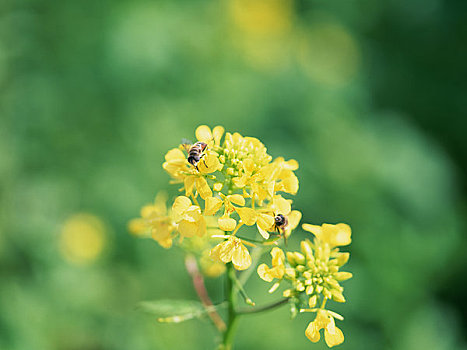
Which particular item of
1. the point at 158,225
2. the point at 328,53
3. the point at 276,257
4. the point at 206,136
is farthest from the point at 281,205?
the point at 328,53

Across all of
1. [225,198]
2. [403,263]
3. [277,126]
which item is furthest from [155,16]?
[225,198]

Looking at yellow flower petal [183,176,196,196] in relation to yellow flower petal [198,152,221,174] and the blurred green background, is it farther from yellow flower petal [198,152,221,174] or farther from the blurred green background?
the blurred green background

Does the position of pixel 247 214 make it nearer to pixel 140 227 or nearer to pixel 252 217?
pixel 252 217

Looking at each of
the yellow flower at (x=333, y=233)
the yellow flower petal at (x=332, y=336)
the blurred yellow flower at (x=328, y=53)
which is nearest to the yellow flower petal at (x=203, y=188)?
the yellow flower at (x=333, y=233)

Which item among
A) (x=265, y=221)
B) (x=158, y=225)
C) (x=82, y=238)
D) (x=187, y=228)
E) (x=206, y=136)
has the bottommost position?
(x=82, y=238)

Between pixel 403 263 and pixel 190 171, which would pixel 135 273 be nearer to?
pixel 403 263

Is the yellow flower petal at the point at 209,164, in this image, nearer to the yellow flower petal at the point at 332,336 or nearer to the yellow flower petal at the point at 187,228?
the yellow flower petal at the point at 187,228
